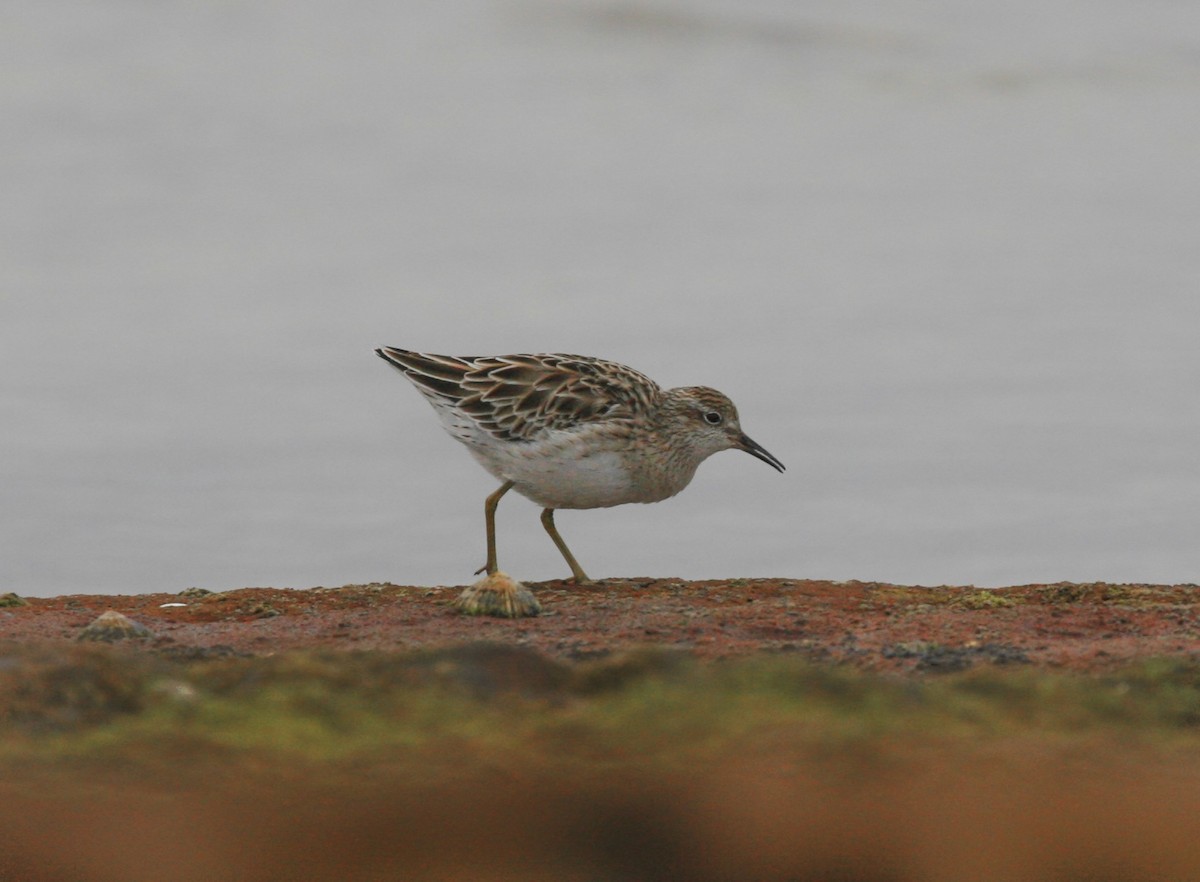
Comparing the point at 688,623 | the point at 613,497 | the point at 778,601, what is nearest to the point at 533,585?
the point at 613,497

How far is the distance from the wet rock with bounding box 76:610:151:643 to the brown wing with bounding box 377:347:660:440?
3.95 metres

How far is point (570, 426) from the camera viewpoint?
10.4 m

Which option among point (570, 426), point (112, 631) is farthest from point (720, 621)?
point (570, 426)

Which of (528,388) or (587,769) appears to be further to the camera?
(528,388)

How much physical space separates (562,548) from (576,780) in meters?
7.55

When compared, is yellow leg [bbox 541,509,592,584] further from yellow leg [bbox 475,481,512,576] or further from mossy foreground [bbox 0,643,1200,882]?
mossy foreground [bbox 0,643,1200,882]

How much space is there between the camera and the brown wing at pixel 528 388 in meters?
10.5

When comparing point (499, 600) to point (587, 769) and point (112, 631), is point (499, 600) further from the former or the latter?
point (587, 769)

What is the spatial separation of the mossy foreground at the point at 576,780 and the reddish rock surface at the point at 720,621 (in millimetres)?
1389

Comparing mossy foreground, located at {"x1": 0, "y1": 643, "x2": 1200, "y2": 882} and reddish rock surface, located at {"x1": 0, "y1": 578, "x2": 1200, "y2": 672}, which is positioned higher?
reddish rock surface, located at {"x1": 0, "y1": 578, "x2": 1200, "y2": 672}

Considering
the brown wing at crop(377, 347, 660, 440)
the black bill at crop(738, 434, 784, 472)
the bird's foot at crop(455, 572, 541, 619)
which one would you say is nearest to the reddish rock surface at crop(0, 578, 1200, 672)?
the bird's foot at crop(455, 572, 541, 619)

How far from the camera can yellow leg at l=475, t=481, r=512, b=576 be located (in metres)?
10.8

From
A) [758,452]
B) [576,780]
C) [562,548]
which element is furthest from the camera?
[758,452]

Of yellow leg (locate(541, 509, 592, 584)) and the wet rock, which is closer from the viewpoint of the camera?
the wet rock
